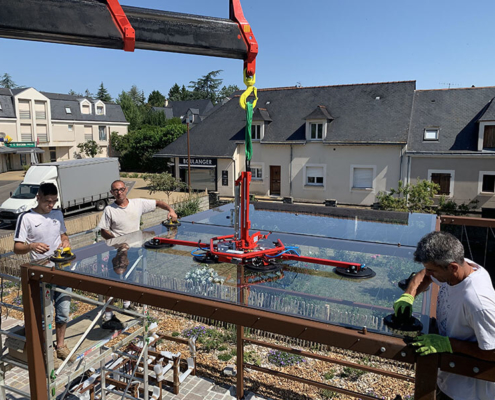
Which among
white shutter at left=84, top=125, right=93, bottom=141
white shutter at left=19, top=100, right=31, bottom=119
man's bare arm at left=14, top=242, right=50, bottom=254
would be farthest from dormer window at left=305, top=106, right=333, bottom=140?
white shutter at left=19, top=100, right=31, bottom=119

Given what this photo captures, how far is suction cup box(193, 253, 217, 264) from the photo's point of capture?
15.6 feet

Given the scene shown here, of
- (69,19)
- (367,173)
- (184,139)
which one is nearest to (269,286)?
(69,19)

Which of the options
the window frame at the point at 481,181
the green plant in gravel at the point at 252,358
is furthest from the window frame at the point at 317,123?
the green plant in gravel at the point at 252,358

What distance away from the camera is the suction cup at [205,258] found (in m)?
4.76

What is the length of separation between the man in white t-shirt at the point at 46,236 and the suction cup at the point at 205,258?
6.31 ft

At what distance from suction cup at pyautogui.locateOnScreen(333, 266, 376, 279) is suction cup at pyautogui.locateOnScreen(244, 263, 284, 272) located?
0.64m

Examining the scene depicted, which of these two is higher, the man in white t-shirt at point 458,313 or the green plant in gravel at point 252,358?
the man in white t-shirt at point 458,313

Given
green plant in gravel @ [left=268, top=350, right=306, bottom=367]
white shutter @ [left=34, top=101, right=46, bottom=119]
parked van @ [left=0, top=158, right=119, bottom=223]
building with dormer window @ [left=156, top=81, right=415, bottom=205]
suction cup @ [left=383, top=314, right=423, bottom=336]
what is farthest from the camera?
white shutter @ [left=34, top=101, right=46, bottom=119]

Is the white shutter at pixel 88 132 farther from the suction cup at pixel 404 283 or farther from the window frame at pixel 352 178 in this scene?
the suction cup at pixel 404 283

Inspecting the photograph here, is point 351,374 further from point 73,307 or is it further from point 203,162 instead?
point 203,162

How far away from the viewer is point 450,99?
28438 millimetres

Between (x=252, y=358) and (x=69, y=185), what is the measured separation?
1888cm

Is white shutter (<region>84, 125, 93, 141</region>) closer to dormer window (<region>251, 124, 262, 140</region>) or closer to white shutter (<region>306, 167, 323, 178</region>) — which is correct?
dormer window (<region>251, 124, 262, 140</region>)

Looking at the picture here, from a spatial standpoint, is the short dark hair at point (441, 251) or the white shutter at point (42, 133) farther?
the white shutter at point (42, 133)
